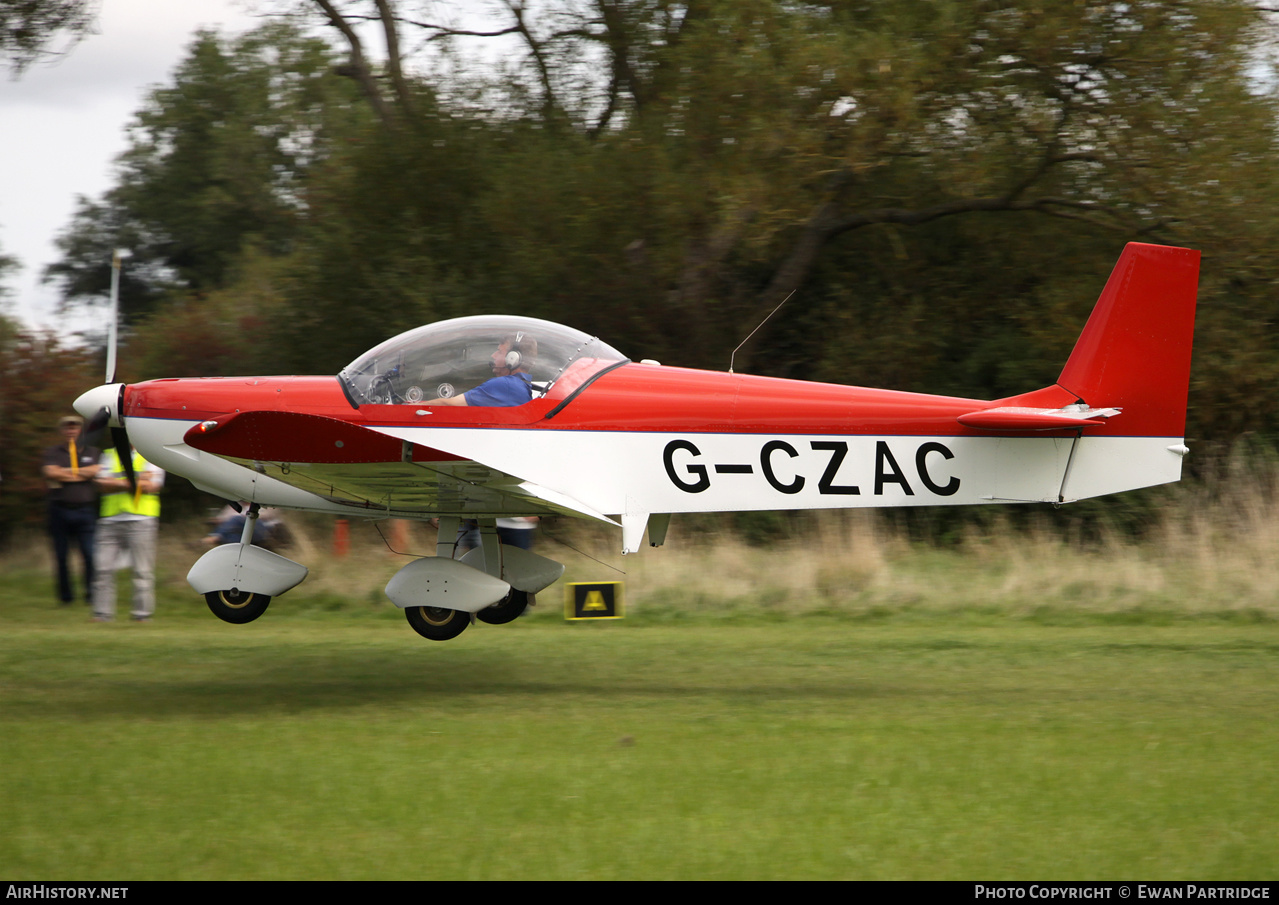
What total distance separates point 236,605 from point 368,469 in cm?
151

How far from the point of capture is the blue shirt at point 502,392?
22.0ft

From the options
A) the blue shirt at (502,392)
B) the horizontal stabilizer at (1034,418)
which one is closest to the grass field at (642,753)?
the horizontal stabilizer at (1034,418)

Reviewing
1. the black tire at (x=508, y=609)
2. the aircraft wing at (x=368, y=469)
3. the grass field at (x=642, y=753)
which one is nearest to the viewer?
the grass field at (x=642, y=753)

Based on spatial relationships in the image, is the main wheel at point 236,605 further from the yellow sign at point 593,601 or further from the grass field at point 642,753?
the yellow sign at point 593,601

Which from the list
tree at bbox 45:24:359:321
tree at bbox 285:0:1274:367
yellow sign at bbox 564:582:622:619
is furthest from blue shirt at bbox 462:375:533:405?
tree at bbox 45:24:359:321

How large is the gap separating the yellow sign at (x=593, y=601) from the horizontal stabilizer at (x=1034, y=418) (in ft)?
13.1

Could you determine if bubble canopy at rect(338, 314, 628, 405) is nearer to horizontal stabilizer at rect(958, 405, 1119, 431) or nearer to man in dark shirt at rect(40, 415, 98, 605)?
horizontal stabilizer at rect(958, 405, 1119, 431)

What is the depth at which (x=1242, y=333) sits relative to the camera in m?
12.9

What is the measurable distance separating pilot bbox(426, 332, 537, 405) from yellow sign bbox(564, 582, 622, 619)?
319 centimetres

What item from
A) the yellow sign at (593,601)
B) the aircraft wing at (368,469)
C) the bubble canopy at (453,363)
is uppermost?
the bubble canopy at (453,363)

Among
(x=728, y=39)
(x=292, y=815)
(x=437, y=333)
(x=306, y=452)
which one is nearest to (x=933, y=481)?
(x=437, y=333)

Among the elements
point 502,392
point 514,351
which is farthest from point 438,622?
point 514,351

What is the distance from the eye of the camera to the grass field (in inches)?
159

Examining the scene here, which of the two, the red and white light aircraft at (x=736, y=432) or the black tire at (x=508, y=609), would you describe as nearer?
the red and white light aircraft at (x=736, y=432)
